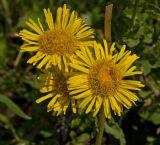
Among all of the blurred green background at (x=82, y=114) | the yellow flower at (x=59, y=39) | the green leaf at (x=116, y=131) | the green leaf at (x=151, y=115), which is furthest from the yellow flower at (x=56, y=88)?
the green leaf at (x=151, y=115)

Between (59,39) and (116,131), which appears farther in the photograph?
(116,131)

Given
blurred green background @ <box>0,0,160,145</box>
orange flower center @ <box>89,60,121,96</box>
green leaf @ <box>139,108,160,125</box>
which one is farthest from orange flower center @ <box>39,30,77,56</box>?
green leaf @ <box>139,108,160,125</box>

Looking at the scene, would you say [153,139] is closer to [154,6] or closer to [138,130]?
[138,130]

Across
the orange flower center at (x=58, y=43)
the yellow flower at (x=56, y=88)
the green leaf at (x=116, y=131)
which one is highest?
the orange flower center at (x=58, y=43)

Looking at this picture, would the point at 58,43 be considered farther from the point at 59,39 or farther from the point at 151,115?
the point at 151,115

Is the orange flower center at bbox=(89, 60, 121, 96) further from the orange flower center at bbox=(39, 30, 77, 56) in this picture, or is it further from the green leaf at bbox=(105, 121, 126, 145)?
the green leaf at bbox=(105, 121, 126, 145)

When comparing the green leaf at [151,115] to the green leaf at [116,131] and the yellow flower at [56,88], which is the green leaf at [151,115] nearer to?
the green leaf at [116,131]

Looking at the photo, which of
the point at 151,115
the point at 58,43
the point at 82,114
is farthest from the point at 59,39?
the point at 151,115

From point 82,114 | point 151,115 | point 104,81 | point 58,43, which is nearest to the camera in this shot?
point 104,81
